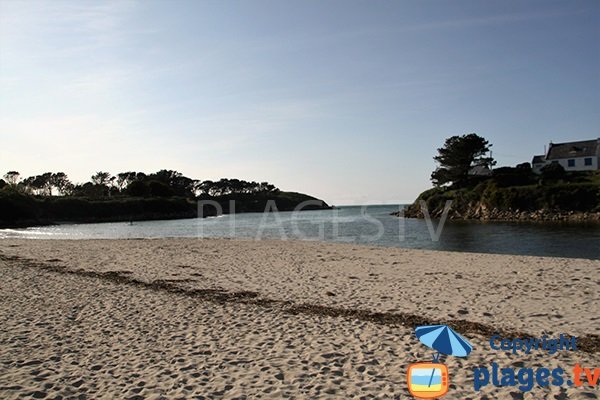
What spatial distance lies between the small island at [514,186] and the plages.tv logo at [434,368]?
62.6m

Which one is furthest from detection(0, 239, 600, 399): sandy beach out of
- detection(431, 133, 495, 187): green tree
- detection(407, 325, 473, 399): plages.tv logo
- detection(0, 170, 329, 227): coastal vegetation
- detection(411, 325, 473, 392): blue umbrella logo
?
detection(0, 170, 329, 227): coastal vegetation

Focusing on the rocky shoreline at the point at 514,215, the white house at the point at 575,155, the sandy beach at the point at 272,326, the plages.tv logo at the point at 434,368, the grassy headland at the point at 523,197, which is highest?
the white house at the point at 575,155

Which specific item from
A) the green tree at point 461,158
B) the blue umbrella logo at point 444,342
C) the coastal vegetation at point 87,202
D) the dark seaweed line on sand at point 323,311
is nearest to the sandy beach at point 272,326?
the dark seaweed line on sand at point 323,311

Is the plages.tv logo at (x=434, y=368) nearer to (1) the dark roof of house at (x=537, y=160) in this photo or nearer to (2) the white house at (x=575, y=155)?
(2) the white house at (x=575, y=155)

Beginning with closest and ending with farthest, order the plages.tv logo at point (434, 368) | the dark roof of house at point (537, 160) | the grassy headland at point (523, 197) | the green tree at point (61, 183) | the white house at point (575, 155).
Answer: the plages.tv logo at point (434, 368) → the grassy headland at point (523, 197) → the white house at point (575, 155) → the dark roof of house at point (537, 160) → the green tree at point (61, 183)

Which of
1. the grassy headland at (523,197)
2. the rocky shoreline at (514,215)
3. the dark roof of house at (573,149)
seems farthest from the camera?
the dark roof of house at (573,149)

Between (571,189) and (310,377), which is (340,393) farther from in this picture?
(571,189)

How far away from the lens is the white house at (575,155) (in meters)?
81.2

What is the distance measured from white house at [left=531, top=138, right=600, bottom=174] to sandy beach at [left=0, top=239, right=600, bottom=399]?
7554 centimetres

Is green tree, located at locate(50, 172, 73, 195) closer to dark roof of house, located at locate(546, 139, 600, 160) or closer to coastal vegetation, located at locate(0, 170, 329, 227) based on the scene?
coastal vegetation, located at locate(0, 170, 329, 227)

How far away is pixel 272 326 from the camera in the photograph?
34.4ft

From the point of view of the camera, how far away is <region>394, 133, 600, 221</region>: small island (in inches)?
2495

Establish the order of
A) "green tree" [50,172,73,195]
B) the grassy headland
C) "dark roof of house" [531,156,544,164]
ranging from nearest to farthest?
the grassy headland → "dark roof of house" [531,156,544,164] → "green tree" [50,172,73,195]

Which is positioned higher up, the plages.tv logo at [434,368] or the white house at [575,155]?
the white house at [575,155]
